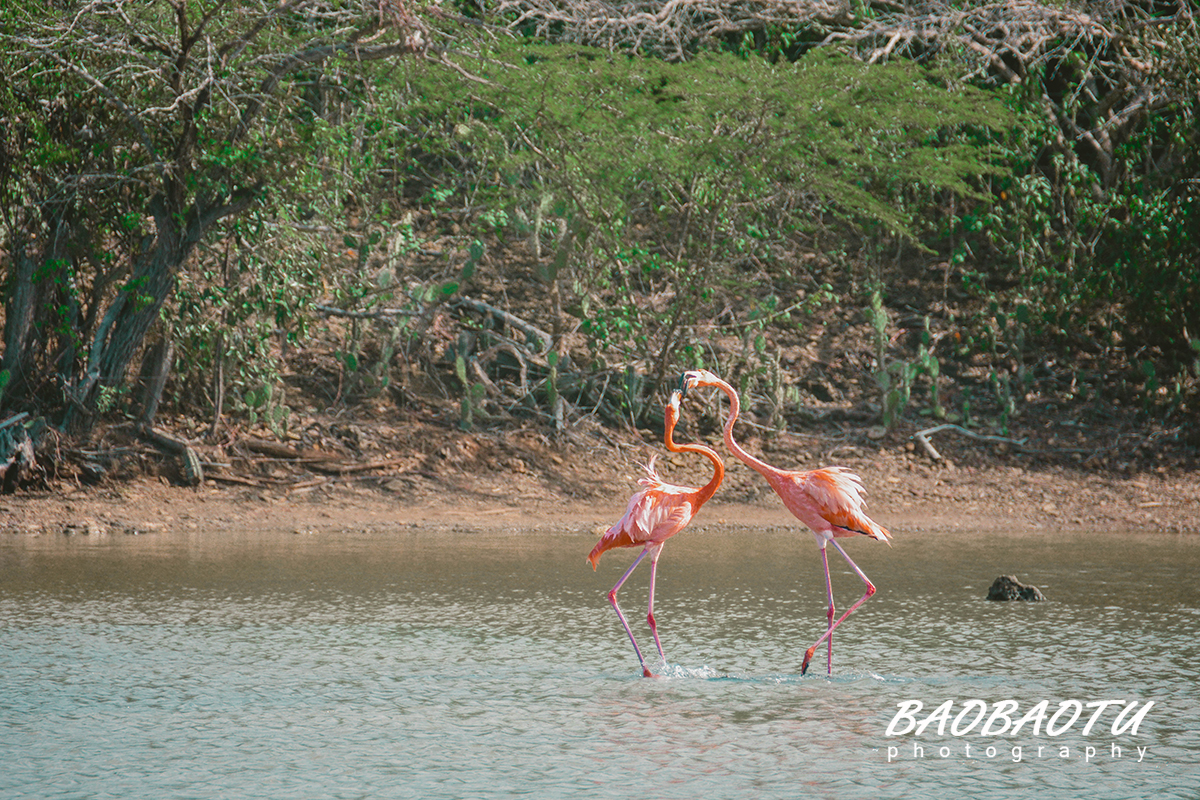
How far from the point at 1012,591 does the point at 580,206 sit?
7.06 m

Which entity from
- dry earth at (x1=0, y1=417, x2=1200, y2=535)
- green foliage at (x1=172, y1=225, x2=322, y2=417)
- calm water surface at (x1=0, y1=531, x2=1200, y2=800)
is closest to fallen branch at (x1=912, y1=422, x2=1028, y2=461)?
dry earth at (x1=0, y1=417, x2=1200, y2=535)

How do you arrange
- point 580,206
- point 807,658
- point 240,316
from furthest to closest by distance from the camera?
point 580,206 < point 240,316 < point 807,658

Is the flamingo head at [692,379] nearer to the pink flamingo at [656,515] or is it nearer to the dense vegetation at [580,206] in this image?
the pink flamingo at [656,515]

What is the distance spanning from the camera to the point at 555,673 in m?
6.05

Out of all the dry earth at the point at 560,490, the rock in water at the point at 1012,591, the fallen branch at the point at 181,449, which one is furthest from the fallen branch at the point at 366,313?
the rock in water at the point at 1012,591

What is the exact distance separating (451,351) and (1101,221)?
307 inches

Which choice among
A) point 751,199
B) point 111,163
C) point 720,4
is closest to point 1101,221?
point 751,199

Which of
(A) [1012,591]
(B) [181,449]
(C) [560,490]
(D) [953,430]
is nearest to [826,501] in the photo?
(A) [1012,591]

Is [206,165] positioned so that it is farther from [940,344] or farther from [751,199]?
[940,344]

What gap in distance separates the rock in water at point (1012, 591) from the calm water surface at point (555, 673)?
0.12m

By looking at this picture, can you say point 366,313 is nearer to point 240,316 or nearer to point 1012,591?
point 240,316

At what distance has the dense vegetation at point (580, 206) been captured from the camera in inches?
454

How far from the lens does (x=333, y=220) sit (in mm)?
12922

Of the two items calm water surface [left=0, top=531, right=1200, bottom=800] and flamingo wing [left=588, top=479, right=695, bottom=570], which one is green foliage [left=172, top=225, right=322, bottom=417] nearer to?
calm water surface [left=0, top=531, right=1200, bottom=800]
